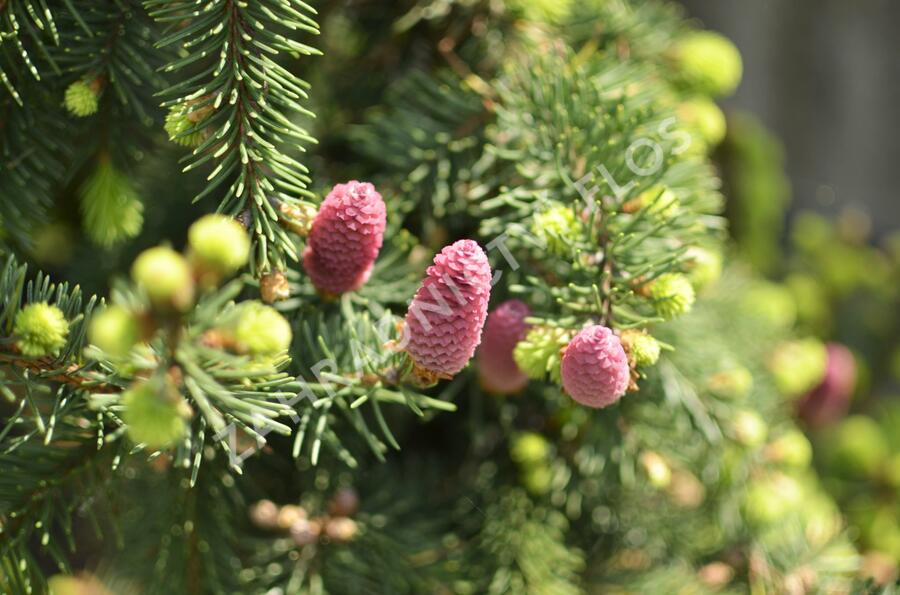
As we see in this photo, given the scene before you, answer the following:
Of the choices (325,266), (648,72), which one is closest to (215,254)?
(325,266)

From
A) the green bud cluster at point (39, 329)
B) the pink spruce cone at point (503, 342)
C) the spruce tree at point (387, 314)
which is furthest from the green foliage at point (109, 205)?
the pink spruce cone at point (503, 342)

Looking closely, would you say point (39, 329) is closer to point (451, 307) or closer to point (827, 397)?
point (451, 307)

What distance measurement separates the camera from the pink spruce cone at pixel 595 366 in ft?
1.16

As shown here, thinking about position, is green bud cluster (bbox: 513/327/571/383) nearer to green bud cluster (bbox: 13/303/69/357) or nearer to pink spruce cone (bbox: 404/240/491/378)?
pink spruce cone (bbox: 404/240/491/378)

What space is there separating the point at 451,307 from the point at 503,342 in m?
0.09

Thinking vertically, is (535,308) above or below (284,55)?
below

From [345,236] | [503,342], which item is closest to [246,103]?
[345,236]

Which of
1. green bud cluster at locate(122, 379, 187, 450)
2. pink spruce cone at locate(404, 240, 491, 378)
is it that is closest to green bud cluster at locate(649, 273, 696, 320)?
pink spruce cone at locate(404, 240, 491, 378)

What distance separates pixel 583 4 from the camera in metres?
0.56

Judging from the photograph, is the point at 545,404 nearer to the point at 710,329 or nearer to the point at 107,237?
the point at 710,329

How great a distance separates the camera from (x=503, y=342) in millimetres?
425

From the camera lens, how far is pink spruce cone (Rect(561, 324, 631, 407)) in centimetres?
35

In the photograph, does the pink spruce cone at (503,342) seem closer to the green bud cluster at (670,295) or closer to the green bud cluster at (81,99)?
the green bud cluster at (670,295)

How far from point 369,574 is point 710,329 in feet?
0.94
